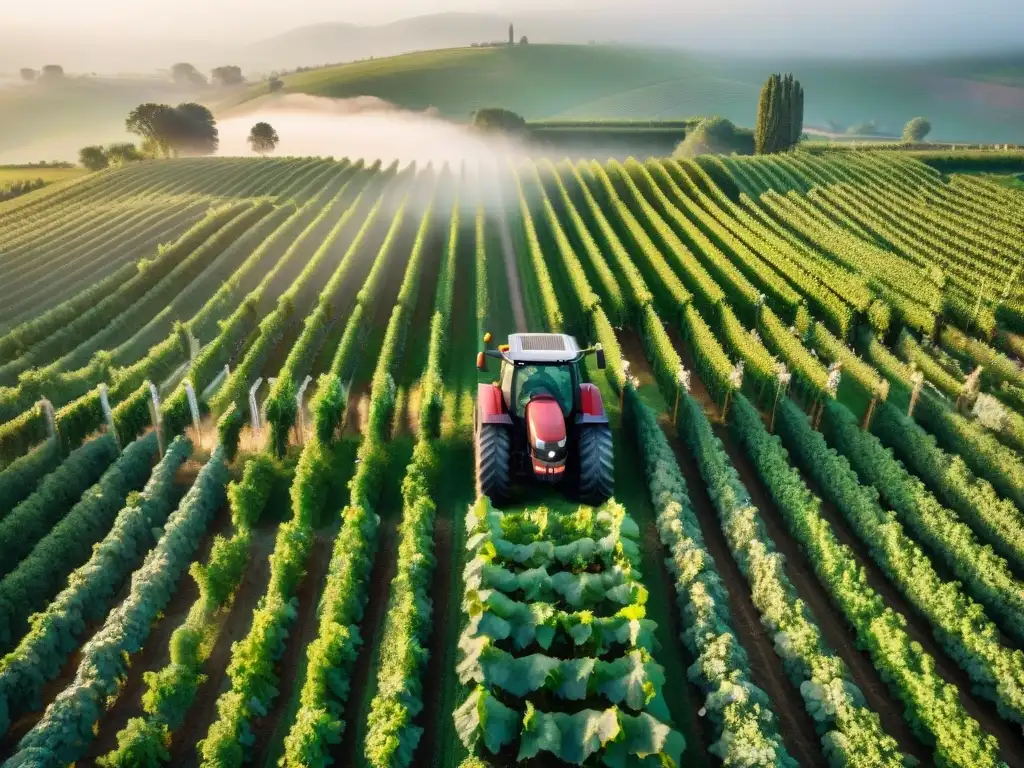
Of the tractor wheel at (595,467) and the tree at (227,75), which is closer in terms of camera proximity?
the tractor wheel at (595,467)

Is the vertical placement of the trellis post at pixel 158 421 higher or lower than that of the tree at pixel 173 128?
lower

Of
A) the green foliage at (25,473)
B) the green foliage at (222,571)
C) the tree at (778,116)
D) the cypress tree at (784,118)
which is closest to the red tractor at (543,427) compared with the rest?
the green foliage at (222,571)

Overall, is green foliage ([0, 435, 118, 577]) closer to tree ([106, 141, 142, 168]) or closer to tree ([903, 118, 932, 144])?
tree ([106, 141, 142, 168])

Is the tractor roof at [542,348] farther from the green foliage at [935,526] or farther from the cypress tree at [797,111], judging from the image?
the cypress tree at [797,111]

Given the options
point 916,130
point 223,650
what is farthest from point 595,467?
point 916,130

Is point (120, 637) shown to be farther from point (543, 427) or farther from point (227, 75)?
point (227, 75)

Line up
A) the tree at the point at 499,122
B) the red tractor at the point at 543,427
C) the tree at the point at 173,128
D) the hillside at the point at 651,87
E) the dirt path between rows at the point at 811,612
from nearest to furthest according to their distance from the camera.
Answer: the dirt path between rows at the point at 811,612 → the red tractor at the point at 543,427 → the tree at the point at 173,128 → the tree at the point at 499,122 → the hillside at the point at 651,87
